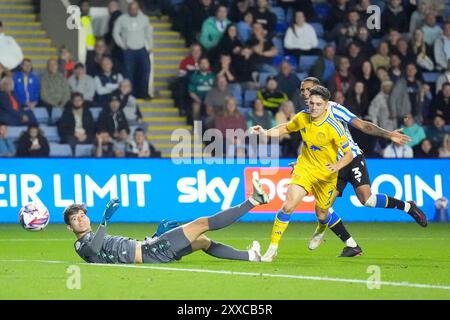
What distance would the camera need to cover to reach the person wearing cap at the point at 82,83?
2333 centimetres

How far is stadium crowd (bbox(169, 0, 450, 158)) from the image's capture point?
2389cm

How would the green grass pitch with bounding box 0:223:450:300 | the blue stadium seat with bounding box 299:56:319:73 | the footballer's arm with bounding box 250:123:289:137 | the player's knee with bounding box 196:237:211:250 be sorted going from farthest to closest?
1. the blue stadium seat with bounding box 299:56:319:73
2. the footballer's arm with bounding box 250:123:289:137
3. the player's knee with bounding box 196:237:211:250
4. the green grass pitch with bounding box 0:223:450:300

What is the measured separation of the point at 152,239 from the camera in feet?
43.0

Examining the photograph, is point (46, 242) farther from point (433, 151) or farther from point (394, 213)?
point (433, 151)

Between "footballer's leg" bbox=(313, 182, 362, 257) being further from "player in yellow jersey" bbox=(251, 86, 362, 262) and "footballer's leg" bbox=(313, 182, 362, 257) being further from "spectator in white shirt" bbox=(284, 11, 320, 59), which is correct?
"spectator in white shirt" bbox=(284, 11, 320, 59)

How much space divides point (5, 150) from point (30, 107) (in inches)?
54.3

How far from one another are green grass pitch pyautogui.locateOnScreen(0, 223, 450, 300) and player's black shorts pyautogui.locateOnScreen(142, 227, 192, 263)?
0.11m

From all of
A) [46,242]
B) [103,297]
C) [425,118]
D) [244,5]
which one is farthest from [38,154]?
[103,297]

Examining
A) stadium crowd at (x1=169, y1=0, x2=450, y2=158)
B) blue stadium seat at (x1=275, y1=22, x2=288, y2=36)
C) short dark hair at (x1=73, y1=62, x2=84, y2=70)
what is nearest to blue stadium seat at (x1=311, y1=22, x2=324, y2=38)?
stadium crowd at (x1=169, y1=0, x2=450, y2=158)

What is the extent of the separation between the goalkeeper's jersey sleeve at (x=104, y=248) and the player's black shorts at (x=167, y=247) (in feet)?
0.56

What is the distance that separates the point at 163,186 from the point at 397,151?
200 inches

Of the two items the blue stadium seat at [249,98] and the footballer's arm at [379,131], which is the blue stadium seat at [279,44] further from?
the footballer's arm at [379,131]

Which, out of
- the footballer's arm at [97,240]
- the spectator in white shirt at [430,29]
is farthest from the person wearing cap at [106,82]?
the footballer's arm at [97,240]

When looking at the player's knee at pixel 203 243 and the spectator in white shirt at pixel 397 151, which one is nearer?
the player's knee at pixel 203 243
